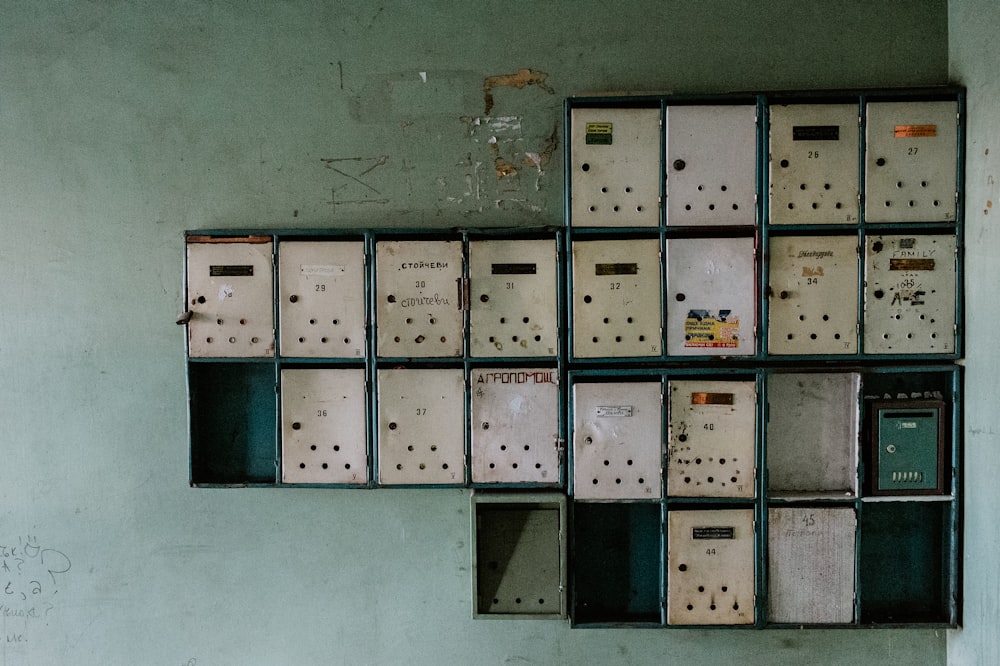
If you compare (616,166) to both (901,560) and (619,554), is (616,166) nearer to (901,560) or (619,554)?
(619,554)

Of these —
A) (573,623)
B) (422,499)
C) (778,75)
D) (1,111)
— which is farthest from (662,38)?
(1,111)

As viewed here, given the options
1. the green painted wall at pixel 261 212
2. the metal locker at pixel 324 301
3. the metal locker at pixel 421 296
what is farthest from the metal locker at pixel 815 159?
the metal locker at pixel 324 301

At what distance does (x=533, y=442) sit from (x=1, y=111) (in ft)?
7.32

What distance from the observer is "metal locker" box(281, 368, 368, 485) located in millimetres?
2137

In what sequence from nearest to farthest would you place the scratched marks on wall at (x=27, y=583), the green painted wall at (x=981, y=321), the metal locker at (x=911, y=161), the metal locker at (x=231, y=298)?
the green painted wall at (x=981, y=321) < the metal locker at (x=911, y=161) < the metal locker at (x=231, y=298) < the scratched marks on wall at (x=27, y=583)

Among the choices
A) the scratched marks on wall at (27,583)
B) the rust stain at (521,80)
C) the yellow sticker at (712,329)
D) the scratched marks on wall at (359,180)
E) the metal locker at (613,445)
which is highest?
the rust stain at (521,80)

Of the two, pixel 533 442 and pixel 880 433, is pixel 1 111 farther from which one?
pixel 880 433

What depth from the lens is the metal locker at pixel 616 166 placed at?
207 cm

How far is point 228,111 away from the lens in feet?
7.22

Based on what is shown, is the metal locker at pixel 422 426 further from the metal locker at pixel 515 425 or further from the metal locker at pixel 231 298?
the metal locker at pixel 231 298

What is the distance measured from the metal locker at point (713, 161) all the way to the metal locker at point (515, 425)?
74 centimetres

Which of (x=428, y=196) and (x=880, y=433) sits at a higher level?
(x=428, y=196)

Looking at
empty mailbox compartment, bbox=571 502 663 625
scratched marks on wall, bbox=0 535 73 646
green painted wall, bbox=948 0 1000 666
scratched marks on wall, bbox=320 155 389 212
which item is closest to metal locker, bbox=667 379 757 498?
empty mailbox compartment, bbox=571 502 663 625

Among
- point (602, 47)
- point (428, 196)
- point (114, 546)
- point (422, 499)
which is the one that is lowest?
point (114, 546)
